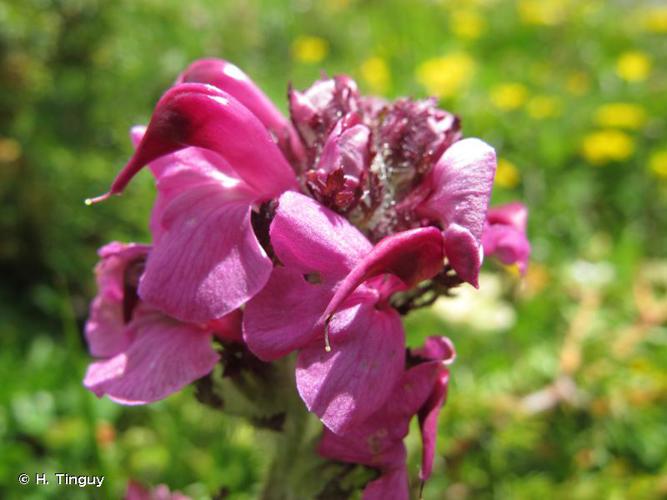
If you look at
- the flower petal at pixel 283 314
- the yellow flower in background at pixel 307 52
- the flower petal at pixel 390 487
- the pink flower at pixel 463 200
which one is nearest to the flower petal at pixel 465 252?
the pink flower at pixel 463 200

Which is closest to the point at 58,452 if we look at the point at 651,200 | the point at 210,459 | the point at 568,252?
the point at 210,459

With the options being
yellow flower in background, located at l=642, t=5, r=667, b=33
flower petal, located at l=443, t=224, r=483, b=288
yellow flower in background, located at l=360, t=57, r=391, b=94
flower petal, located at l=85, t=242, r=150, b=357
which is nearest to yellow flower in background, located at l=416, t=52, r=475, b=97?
yellow flower in background, located at l=360, t=57, r=391, b=94

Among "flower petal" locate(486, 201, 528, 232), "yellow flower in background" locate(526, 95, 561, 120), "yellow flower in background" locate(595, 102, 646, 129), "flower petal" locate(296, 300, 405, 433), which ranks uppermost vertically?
"flower petal" locate(486, 201, 528, 232)

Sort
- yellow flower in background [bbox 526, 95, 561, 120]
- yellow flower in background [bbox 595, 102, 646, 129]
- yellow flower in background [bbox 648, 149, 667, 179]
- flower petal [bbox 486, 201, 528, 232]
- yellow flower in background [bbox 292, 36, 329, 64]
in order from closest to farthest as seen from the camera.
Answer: flower petal [bbox 486, 201, 528, 232] < yellow flower in background [bbox 648, 149, 667, 179] < yellow flower in background [bbox 595, 102, 646, 129] < yellow flower in background [bbox 526, 95, 561, 120] < yellow flower in background [bbox 292, 36, 329, 64]

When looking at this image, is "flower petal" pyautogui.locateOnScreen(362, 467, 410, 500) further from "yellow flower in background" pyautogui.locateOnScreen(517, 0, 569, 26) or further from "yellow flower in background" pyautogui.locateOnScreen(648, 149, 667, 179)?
"yellow flower in background" pyautogui.locateOnScreen(517, 0, 569, 26)

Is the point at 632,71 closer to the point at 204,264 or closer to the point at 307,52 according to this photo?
the point at 307,52

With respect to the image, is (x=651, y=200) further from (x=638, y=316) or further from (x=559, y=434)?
(x=559, y=434)
